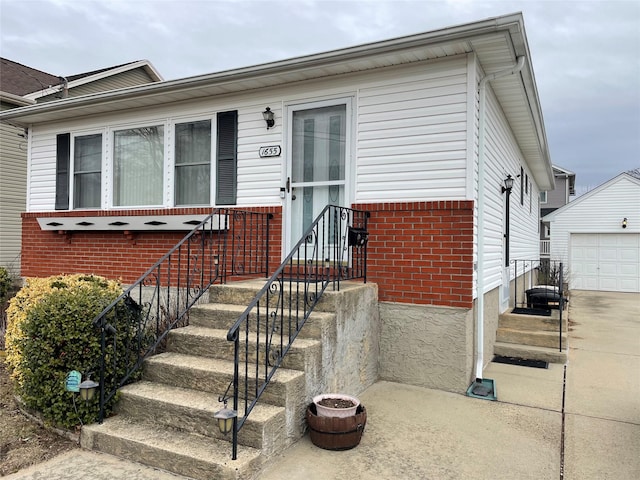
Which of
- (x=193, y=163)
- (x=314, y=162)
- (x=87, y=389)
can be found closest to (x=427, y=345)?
(x=314, y=162)

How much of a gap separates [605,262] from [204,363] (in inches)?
617

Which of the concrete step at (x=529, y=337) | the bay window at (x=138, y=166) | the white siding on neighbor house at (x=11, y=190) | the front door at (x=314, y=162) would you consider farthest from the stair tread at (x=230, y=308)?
the white siding on neighbor house at (x=11, y=190)

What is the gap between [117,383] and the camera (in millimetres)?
3477

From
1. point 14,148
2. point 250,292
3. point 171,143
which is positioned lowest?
point 250,292

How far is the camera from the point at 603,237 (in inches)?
609

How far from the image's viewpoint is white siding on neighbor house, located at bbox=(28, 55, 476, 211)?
4.56m

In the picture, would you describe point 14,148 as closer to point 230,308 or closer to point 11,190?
point 11,190

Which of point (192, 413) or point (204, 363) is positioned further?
point (204, 363)

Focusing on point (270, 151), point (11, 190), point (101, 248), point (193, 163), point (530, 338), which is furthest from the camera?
point (11, 190)

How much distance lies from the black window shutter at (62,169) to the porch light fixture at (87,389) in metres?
4.75

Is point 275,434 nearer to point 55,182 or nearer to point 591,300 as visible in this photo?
point 55,182

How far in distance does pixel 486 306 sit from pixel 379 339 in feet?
4.75

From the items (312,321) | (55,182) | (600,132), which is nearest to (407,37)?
(312,321)

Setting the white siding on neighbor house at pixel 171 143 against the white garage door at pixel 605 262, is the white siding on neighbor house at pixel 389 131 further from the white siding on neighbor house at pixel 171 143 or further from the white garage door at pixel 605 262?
the white garage door at pixel 605 262
